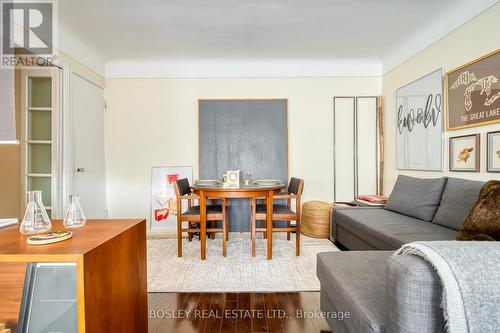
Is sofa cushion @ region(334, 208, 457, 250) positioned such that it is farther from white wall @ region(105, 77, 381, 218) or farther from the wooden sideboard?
the wooden sideboard

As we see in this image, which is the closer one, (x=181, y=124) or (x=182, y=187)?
(x=182, y=187)

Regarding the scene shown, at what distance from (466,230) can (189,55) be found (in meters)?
3.71

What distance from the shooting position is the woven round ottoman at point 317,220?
3625mm

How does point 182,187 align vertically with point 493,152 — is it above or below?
below

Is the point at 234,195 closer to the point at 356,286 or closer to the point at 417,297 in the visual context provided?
the point at 356,286

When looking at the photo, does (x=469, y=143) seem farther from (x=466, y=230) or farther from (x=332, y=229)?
(x=332, y=229)

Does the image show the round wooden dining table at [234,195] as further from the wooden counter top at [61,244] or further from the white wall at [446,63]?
the white wall at [446,63]

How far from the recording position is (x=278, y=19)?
2.87 metres

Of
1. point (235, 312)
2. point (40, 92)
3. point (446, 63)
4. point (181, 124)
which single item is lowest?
point (235, 312)

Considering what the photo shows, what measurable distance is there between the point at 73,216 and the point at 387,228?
93.1 inches

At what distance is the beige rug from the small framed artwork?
1619 mm

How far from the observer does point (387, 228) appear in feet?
7.67

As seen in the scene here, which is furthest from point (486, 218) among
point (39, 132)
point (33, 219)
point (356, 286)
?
point (39, 132)

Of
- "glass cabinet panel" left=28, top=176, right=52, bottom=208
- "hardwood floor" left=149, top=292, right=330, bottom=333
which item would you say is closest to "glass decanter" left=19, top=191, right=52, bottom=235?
"hardwood floor" left=149, top=292, right=330, bottom=333
